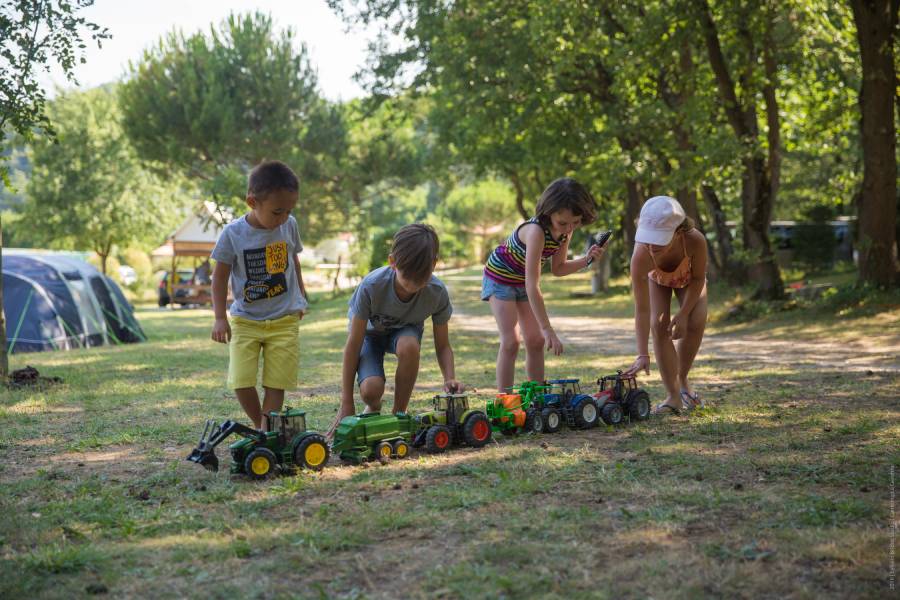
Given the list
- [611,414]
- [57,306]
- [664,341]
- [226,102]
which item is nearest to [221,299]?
[611,414]

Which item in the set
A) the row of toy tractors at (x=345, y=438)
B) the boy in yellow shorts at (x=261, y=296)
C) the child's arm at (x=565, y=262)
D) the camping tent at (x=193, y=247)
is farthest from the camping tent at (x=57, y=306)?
the camping tent at (x=193, y=247)

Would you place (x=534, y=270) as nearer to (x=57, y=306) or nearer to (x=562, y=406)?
(x=562, y=406)

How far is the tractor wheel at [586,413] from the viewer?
6281mm

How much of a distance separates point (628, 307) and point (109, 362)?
14.8 meters

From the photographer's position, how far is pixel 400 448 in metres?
5.44

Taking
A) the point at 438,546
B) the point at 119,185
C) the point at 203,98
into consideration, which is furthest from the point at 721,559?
the point at 119,185

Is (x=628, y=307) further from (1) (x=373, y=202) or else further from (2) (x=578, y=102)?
(1) (x=373, y=202)

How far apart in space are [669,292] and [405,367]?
91.9 inches

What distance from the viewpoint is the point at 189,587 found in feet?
10.6

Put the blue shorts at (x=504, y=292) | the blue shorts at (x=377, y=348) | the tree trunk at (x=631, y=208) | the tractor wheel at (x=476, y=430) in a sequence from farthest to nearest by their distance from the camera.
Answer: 1. the tree trunk at (x=631, y=208)
2. the blue shorts at (x=504, y=292)
3. the blue shorts at (x=377, y=348)
4. the tractor wheel at (x=476, y=430)

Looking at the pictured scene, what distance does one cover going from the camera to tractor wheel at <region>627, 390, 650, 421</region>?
258 inches

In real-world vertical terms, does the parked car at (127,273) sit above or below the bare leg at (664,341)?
above

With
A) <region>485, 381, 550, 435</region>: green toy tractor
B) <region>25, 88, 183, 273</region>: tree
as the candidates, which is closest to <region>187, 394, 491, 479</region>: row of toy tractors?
<region>485, 381, 550, 435</region>: green toy tractor

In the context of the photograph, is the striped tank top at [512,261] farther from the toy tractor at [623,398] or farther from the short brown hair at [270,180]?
the short brown hair at [270,180]
